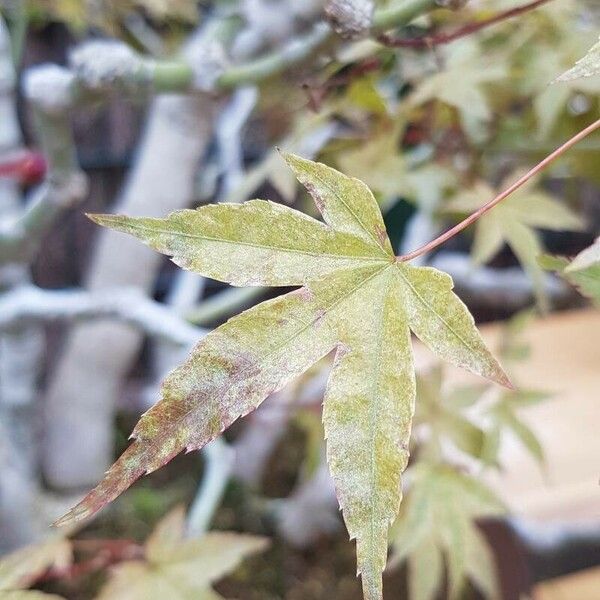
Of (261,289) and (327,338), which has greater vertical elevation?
(327,338)

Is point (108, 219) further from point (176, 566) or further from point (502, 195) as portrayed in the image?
point (176, 566)

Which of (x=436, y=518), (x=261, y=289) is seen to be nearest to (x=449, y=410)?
(x=436, y=518)

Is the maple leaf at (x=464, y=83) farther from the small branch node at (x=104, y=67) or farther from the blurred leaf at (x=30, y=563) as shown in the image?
the blurred leaf at (x=30, y=563)

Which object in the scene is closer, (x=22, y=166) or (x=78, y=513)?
(x=78, y=513)

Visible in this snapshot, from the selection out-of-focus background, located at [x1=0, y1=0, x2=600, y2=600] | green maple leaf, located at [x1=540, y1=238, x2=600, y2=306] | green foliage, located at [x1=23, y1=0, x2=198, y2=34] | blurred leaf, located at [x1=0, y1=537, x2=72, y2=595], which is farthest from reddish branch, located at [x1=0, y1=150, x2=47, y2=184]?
green maple leaf, located at [x1=540, y1=238, x2=600, y2=306]

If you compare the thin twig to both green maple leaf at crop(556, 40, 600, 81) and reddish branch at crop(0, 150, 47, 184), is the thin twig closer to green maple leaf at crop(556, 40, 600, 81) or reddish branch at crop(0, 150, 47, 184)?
green maple leaf at crop(556, 40, 600, 81)

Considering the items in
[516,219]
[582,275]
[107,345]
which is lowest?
[107,345]
